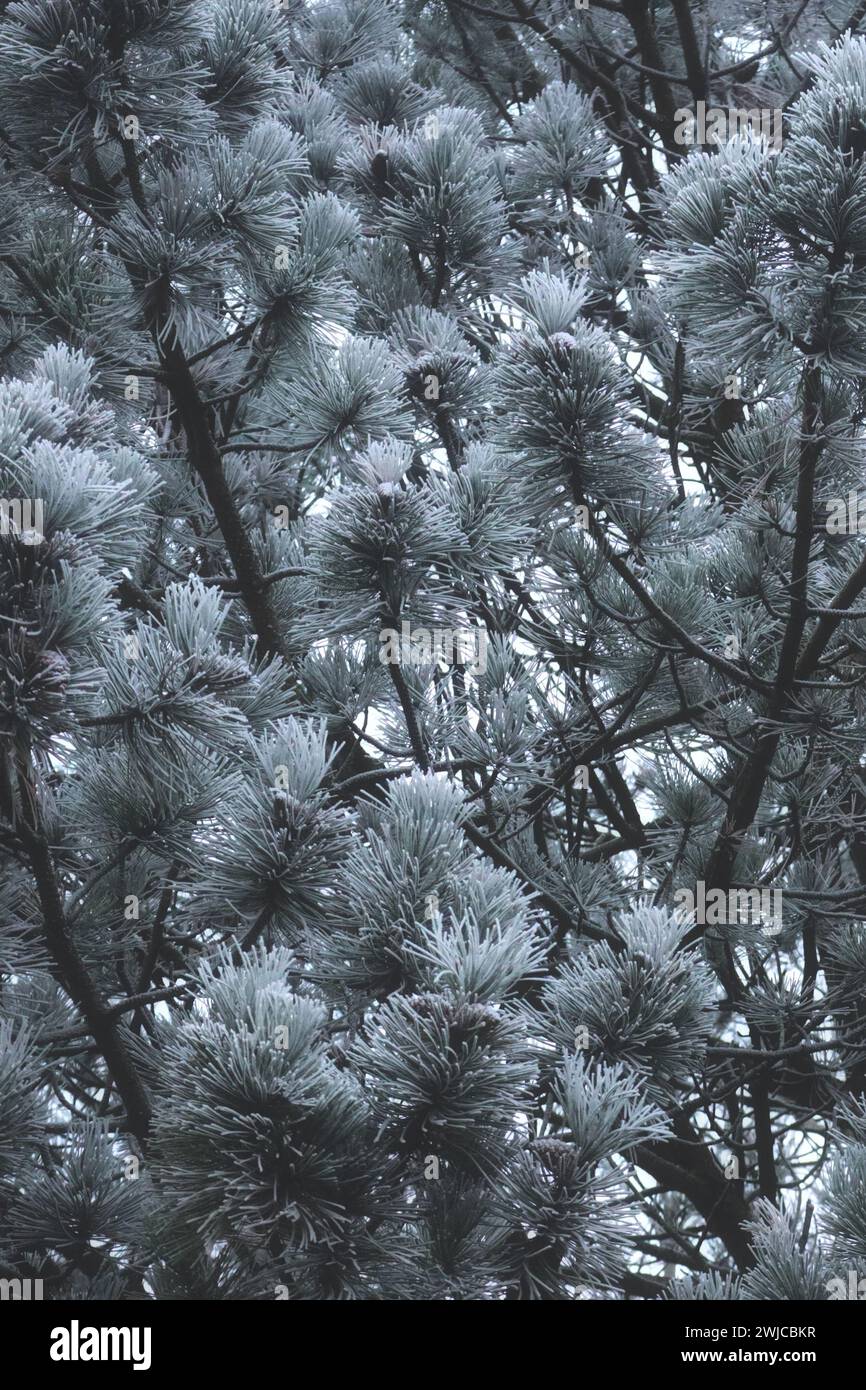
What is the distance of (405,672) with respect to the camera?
254 centimetres

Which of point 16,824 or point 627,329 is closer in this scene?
point 16,824

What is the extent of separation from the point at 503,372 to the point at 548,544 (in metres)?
0.65

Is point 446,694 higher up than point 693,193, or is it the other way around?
point 693,193

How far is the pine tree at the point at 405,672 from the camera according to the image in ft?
5.13

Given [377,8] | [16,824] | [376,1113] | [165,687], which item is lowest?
[376,1113]

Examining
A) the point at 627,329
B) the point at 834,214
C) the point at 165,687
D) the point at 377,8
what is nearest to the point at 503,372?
the point at 834,214

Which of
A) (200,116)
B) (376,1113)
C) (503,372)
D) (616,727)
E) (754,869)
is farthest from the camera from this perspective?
(754,869)

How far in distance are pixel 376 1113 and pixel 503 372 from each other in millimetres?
944

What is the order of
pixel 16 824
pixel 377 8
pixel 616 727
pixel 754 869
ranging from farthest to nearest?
pixel 377 8
pixel 754 869
pixel 616 727
pixel 16 824

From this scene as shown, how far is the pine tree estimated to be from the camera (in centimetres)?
156

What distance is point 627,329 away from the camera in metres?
3.28

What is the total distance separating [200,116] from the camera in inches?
92.1

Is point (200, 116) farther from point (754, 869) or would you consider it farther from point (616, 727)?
point (754, 869)
